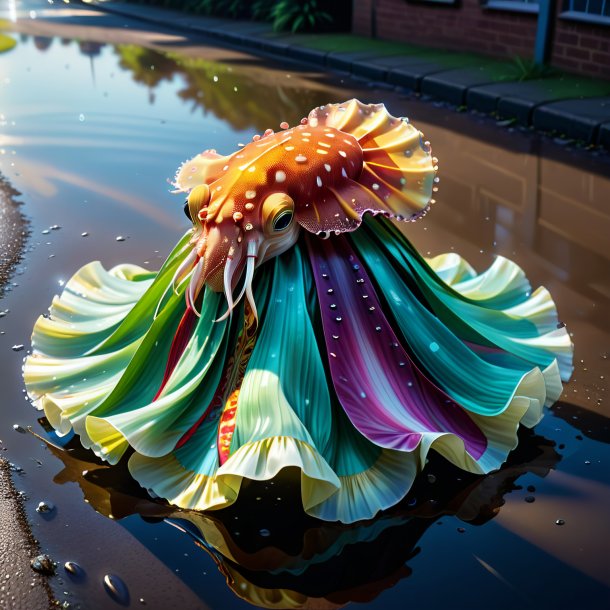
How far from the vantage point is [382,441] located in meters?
2.47

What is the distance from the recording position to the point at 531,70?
815cm

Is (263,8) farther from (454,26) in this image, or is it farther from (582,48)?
(582,48)

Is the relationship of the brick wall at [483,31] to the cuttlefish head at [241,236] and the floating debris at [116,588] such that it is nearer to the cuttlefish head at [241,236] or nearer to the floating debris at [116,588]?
the cuttlefish head at [241,236]

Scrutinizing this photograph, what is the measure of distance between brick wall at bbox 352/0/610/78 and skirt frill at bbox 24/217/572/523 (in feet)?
19.2

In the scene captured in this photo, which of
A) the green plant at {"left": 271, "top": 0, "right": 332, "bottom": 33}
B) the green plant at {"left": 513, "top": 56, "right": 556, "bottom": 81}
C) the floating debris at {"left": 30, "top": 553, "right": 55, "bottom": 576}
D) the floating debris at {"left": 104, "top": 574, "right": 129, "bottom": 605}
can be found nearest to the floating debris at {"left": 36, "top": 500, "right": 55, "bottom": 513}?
the floating debris at {"left": 30, "top": 553, "right": 55, "bottom": 576}

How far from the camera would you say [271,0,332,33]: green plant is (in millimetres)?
11602

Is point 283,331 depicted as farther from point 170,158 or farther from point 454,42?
point 454,42

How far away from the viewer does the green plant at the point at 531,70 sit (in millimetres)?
8086

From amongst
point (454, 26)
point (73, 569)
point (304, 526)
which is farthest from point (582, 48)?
point (73, 569)

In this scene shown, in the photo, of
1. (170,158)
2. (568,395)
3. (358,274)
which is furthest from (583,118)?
(358,274)

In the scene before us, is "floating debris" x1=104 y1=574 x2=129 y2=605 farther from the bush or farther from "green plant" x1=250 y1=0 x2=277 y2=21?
"green plant" x1=250 y1=0 x2=277 y2=21

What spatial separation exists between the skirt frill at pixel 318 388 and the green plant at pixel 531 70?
5628 millimetres

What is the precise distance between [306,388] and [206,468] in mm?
Result: 372

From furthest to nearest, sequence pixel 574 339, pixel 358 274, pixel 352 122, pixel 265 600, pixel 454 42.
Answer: pixel 454 42 < pixel 574 339 < pixel 352 122 < pixel 358 274 < pixel 265 600
